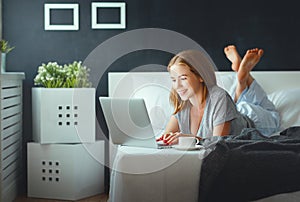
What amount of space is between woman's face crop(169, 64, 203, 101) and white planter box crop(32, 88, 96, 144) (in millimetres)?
1061

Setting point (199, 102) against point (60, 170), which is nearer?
point (199, 102)

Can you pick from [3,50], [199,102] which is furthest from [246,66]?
[3,50]

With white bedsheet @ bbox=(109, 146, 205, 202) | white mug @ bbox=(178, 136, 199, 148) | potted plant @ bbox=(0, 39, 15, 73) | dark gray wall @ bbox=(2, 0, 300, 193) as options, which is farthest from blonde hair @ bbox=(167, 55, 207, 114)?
potted plant @ bbox=(0, 39, 15, 73)

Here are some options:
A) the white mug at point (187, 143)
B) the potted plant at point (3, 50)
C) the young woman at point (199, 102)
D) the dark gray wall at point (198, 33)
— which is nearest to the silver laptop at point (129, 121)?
the white mug at point (187, 143)

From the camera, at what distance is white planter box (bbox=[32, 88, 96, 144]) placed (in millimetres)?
3676

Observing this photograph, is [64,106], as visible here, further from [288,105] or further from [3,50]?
[288,105]

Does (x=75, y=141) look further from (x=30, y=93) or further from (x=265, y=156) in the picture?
(x=265, y=156)

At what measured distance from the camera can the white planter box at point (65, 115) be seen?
12.1ft

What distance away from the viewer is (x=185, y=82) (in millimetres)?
2787

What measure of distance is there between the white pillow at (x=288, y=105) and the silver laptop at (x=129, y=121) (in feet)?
4.91

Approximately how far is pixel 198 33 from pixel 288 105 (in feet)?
3.11

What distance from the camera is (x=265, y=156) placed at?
6.61ft

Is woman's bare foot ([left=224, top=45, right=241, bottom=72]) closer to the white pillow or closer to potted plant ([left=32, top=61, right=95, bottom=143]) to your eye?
the white pillow

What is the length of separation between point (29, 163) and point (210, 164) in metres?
2.03
